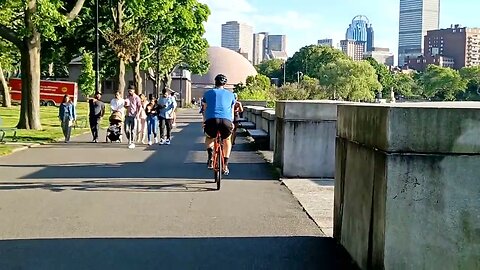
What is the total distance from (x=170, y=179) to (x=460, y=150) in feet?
28.4

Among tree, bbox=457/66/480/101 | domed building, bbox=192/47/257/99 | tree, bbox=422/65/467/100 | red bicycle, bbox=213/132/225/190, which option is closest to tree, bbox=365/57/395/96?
tree, bbox=422/65/467/100

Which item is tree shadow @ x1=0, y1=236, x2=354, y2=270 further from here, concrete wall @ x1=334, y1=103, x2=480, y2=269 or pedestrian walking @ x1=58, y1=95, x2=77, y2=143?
pedestrian walking @ x1=58, y1=95, x2=77, y2=143

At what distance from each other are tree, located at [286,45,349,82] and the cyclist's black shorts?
A: 128708 millimetres

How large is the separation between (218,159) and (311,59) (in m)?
140

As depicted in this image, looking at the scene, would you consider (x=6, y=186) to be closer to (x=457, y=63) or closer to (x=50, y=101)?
(x=50, y=101)

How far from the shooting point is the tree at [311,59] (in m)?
144

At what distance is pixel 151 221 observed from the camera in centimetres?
909

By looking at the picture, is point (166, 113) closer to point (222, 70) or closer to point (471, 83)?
point (471, 83)

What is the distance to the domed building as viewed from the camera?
555 feet

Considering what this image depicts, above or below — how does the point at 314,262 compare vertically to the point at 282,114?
below

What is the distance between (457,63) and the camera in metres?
198

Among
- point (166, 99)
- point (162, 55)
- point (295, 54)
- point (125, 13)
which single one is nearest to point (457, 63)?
point (295, 54)

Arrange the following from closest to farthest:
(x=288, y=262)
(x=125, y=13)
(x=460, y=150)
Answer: (x=460, y=150) → (x=288, y=262) → (x=125, y=13)

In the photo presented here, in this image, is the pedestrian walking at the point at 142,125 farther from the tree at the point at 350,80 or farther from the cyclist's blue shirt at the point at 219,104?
the tree at the point at 350,80
